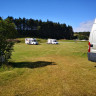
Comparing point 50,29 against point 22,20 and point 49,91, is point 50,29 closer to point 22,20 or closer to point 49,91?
point 22,20

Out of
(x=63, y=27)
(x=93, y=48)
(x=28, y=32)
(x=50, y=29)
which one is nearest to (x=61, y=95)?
(x=93, y=48)

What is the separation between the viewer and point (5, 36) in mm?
7973

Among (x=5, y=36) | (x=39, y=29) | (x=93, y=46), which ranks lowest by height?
(x=93, y=46)

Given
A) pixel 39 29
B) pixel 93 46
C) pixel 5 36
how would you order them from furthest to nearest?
1. pixel 39 29
2. pixel 5 36
3. pixel 93 46

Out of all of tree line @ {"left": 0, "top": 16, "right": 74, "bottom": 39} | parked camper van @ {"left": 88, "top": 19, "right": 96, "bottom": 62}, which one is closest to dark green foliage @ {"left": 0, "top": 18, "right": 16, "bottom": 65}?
parked camper van @ {"left": 88, "top": 19, "right": 96, "bottom": 62}

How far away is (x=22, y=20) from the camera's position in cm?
8831

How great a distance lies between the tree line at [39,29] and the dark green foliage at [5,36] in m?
72.3

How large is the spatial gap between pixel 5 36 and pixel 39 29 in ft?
246

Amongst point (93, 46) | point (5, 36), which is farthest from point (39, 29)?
point (93, 46)

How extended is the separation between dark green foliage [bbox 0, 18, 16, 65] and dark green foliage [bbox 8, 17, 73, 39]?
7245cm

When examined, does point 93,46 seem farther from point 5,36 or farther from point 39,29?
point 39,29

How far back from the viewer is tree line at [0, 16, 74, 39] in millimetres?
81312

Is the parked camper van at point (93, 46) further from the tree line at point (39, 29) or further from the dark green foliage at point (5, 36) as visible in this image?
the tree line at point (39, 29)

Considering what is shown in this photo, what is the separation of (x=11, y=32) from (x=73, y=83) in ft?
19.2
